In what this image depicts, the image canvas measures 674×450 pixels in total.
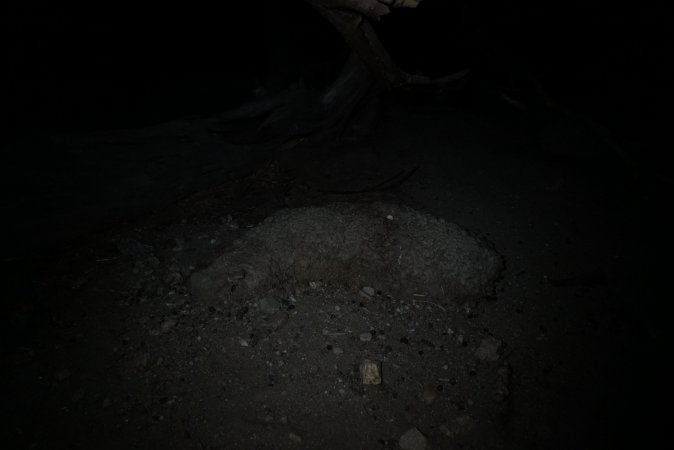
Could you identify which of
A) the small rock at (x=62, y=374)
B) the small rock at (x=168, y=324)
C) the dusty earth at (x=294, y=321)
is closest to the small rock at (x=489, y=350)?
the dusty earth at (x=294, y=321)

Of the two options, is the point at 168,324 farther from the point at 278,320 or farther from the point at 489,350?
the point at 489,350

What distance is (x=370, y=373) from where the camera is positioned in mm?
2086

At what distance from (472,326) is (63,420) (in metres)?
2.07

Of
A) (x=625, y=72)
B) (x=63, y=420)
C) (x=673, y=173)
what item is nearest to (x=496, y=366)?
(x=63, y=420)

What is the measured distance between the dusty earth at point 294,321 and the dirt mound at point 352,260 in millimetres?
65

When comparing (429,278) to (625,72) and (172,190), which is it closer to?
(172,190)

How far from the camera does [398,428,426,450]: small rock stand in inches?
72.3

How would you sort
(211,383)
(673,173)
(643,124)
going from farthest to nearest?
(643,124) → (673,173) → (211,383)

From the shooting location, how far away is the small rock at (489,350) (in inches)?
87.3

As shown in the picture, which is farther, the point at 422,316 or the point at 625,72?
the point at 625,72

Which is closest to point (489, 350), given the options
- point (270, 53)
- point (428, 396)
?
point (428, 396)

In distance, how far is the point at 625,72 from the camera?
20.3 ft

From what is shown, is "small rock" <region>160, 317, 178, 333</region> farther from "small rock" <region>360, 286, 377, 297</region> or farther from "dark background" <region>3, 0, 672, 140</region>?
"dark background" <region>3, 0, 672, 140</region>

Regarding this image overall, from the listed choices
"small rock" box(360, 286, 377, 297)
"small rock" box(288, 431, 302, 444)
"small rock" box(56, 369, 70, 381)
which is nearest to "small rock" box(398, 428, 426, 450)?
"small rock" box(288, 431, 302, 444)
